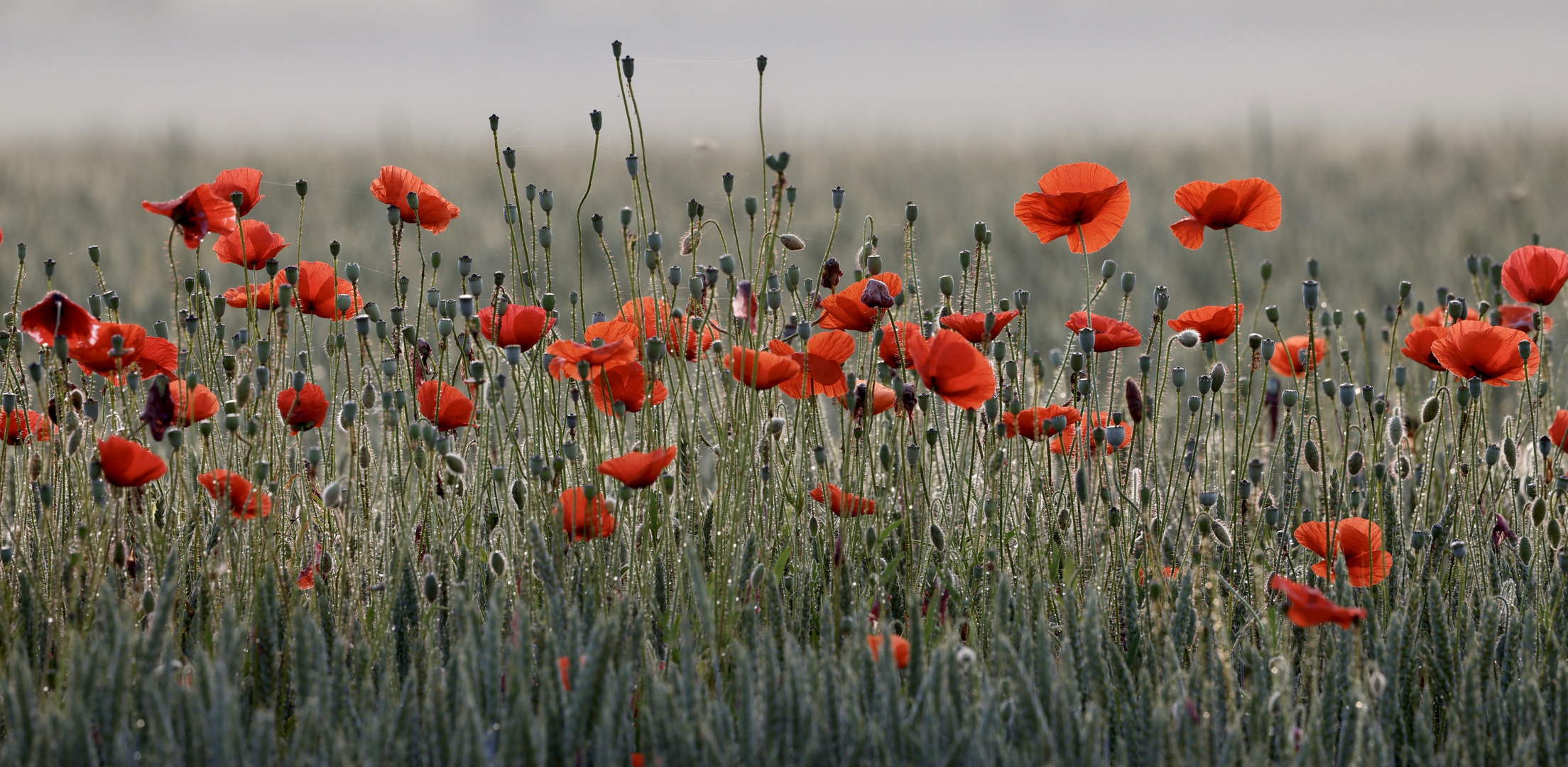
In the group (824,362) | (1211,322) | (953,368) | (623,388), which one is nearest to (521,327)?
(623,388)

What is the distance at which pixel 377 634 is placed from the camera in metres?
1.87

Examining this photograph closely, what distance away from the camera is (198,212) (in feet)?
6.63

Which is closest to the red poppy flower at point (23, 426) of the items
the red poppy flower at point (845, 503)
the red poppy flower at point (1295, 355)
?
the red poppy flower at point (845, 503)

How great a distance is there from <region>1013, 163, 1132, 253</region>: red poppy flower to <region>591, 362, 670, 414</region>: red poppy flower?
701 mm

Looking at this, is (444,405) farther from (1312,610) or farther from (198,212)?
(1312,610)

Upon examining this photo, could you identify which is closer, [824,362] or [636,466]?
[636,466]

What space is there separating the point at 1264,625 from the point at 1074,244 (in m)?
0.81

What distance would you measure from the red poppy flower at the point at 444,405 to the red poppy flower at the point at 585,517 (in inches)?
10.3

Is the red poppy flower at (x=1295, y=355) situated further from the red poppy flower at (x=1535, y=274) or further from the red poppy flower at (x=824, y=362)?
the red poppy flower at (x=824, y=362)

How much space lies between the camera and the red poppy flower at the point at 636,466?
67.7 inches

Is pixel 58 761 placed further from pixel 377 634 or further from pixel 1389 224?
pixel 1389 224

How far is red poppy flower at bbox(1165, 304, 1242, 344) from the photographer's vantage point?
2172mm

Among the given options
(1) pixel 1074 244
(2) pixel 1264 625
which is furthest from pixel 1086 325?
(2) pixel 1264 625

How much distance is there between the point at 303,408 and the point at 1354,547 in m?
1.67
